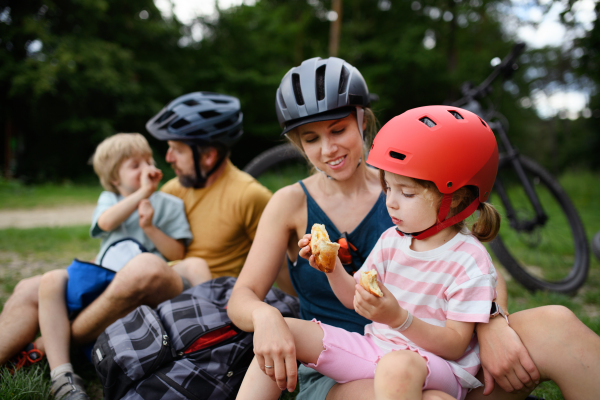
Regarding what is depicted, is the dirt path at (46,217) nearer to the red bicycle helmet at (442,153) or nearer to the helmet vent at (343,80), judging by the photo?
the helmet vent at (343,80)

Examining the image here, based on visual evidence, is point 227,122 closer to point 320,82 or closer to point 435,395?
point 320,82

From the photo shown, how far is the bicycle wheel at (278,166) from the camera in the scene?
3891mm

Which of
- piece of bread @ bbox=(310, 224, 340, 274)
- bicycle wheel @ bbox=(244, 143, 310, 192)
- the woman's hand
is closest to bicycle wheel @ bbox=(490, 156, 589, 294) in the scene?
bicycle wheel @ bbox=(244, 143, 310, 192)

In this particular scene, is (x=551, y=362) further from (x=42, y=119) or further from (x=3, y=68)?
(x=42, y=119)

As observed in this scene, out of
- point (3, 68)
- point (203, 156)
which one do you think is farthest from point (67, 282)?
point (3, 68)

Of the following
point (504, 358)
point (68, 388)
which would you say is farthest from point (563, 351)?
point (68, 388)

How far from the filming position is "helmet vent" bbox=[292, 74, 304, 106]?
6.53 ft

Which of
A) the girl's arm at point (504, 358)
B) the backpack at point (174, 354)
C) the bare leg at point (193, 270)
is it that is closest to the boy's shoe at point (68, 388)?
the backpack at point (174, 354)

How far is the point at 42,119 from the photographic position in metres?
16.4

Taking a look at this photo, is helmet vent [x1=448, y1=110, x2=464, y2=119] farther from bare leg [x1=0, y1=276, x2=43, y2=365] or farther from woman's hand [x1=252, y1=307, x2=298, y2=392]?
bare leg [x1=0, y1=276, x2=43, y2=365]

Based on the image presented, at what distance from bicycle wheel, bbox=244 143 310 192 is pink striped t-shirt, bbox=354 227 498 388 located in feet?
7.15

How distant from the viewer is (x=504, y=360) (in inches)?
56.5

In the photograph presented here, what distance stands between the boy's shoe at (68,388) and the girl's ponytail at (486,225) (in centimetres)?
192

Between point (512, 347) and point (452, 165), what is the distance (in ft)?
2.26
